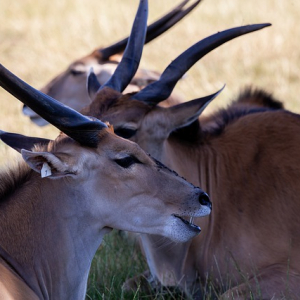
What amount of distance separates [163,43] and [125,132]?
8777 mm

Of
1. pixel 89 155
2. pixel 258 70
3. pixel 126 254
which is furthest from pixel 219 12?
pixel 89 155

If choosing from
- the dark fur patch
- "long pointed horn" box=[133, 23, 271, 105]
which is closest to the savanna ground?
the dark fur patch

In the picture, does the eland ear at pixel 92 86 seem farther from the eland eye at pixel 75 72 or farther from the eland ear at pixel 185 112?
the eland eye at pixel 75 72

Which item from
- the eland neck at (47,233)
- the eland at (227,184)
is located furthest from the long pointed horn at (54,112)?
the eland at (227,184)

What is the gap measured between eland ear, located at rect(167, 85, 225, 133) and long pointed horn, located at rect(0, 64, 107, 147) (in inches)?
44.8

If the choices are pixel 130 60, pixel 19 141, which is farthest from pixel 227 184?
pixel 19 141

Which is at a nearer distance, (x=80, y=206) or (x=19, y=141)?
(x=80, y=206)

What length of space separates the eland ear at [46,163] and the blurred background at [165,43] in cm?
551

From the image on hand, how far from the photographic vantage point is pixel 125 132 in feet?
16.8

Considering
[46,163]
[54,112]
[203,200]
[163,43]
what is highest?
[54,112]

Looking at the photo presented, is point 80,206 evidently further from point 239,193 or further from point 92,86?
point 92,86

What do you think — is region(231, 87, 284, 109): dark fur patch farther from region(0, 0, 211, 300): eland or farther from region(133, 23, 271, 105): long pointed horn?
region(0, 0, 211, 300): eland

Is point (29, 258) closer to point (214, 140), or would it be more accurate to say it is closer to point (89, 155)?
point (89, 155)

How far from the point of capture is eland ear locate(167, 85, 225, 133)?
16.8 feet
